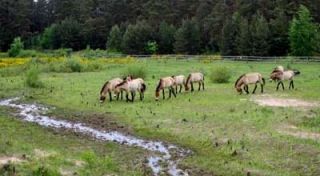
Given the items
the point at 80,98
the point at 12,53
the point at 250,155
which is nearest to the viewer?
the point at 250,155

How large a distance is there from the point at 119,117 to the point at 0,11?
80724 mm

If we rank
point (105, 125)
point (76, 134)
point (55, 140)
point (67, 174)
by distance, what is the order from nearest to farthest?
point (67, 174)
point (55, 140)
point (76, 134)
point (105, 125)

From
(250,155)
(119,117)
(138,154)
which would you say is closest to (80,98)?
(119,117)

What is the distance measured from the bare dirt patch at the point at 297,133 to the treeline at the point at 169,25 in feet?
138

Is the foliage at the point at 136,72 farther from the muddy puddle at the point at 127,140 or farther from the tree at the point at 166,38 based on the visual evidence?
the tree at the point at 166,38

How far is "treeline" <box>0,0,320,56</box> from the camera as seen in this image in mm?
68938

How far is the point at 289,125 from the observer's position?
77.8 ft

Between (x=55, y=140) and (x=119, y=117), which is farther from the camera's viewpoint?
(x=119, y=117)

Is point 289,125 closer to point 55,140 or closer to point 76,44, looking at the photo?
point 55,140

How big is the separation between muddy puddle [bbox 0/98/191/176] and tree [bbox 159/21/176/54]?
5219 centimetres

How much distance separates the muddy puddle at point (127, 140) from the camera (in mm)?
18016

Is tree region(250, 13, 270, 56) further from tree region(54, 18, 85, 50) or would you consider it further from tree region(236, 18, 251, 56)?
tree region(54, 18, 85, 50)

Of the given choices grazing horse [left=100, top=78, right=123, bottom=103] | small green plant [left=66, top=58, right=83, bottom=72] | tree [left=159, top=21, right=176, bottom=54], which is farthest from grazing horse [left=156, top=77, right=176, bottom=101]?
tree [left=159, top=21, right=176, bottom=54]

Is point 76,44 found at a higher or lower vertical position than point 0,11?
lower
